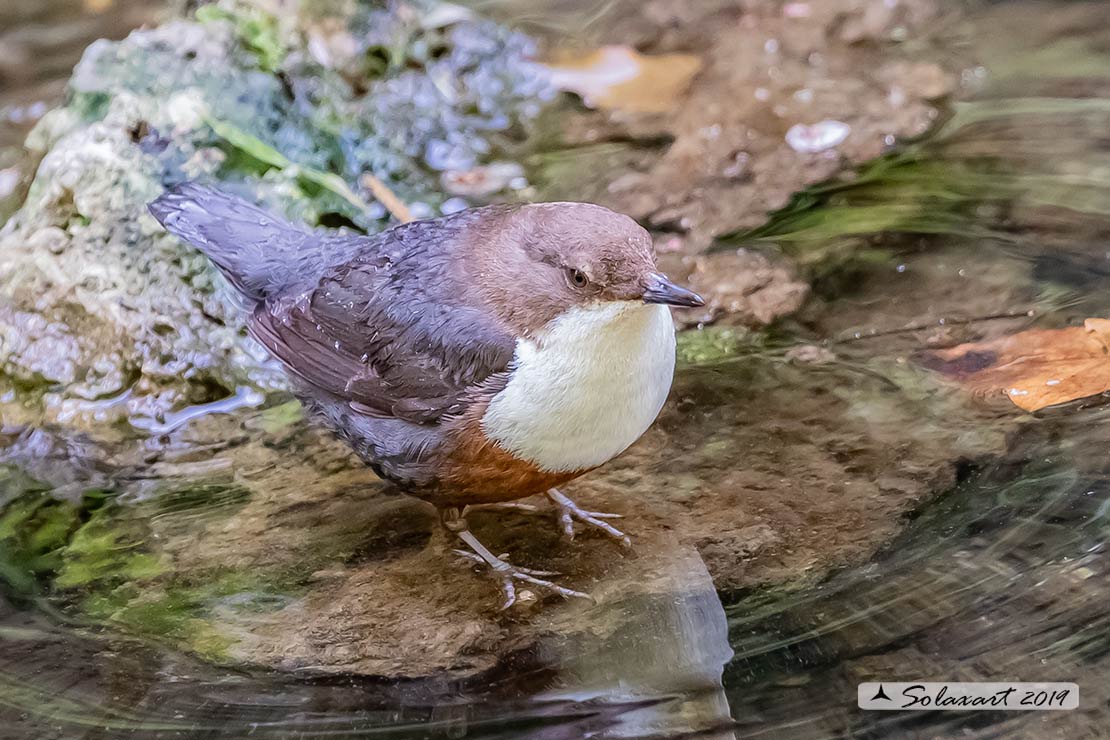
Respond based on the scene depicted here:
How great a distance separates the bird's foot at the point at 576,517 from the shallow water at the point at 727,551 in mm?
64

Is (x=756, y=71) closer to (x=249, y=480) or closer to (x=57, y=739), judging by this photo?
(x=249, y=480)

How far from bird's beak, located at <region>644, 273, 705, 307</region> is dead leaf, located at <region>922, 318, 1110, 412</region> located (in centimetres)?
115

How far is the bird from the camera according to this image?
269 centimetres

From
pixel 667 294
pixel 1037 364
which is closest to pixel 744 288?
pixel 1037 364

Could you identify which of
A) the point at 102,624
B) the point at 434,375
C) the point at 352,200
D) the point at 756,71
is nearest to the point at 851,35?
the point at 756,71

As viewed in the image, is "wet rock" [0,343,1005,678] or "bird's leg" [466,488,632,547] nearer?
"wet rock" [0,343,1005,678]

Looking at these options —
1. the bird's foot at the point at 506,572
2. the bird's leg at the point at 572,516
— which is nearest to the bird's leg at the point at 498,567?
the bird's foot at the point at 506,572

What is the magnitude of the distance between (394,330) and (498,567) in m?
0.69

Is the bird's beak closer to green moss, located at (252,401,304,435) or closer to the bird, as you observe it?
the bird

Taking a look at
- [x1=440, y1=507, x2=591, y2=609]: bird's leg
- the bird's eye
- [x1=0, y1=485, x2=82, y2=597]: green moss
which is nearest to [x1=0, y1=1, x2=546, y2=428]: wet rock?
[x1=0, y1=485, x2=82, y2=597]: green moss

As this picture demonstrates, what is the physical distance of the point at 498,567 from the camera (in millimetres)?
2883

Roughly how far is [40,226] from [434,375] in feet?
6.39

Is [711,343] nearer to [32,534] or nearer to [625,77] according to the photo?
[625,77]

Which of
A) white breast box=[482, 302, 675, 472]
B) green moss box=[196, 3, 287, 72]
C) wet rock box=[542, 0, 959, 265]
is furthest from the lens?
green moss box=[196, 3, 287, 72]
